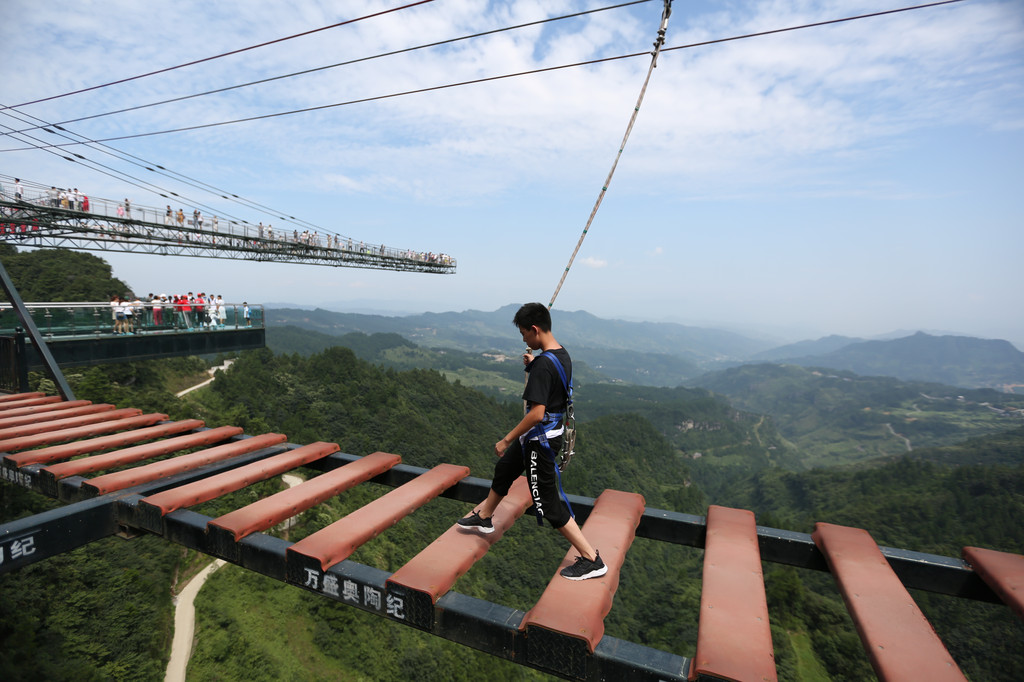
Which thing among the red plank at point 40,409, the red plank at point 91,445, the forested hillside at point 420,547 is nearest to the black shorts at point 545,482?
the red plank at point 91,445

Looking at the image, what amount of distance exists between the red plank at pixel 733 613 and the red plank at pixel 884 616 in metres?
0.53

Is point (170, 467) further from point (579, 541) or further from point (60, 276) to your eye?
point (60, 276)

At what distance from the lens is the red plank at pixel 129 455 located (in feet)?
17.2

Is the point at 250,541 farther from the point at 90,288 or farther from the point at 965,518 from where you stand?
the point at 965,518

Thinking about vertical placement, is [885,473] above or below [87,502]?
below

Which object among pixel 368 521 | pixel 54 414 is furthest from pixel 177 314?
pixel 368 521

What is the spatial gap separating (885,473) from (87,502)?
148509mm

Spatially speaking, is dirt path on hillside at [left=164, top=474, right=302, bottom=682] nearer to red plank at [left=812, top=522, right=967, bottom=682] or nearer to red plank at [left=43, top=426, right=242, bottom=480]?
red plank at [left=43, top=426, right=242, bottom=480]

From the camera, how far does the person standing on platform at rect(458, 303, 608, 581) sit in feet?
11.5

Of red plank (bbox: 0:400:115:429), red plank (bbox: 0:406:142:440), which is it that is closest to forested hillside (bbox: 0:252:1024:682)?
red plank (bbox: 0:400:115:429)

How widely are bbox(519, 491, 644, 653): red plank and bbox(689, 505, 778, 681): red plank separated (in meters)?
0.59

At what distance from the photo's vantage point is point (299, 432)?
218 feet

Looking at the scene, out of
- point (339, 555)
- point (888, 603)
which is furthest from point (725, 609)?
point (339, 555)

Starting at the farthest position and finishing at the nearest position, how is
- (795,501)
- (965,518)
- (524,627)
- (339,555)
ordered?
(795,501) < (965,518) < (339,555) < (524,627)
